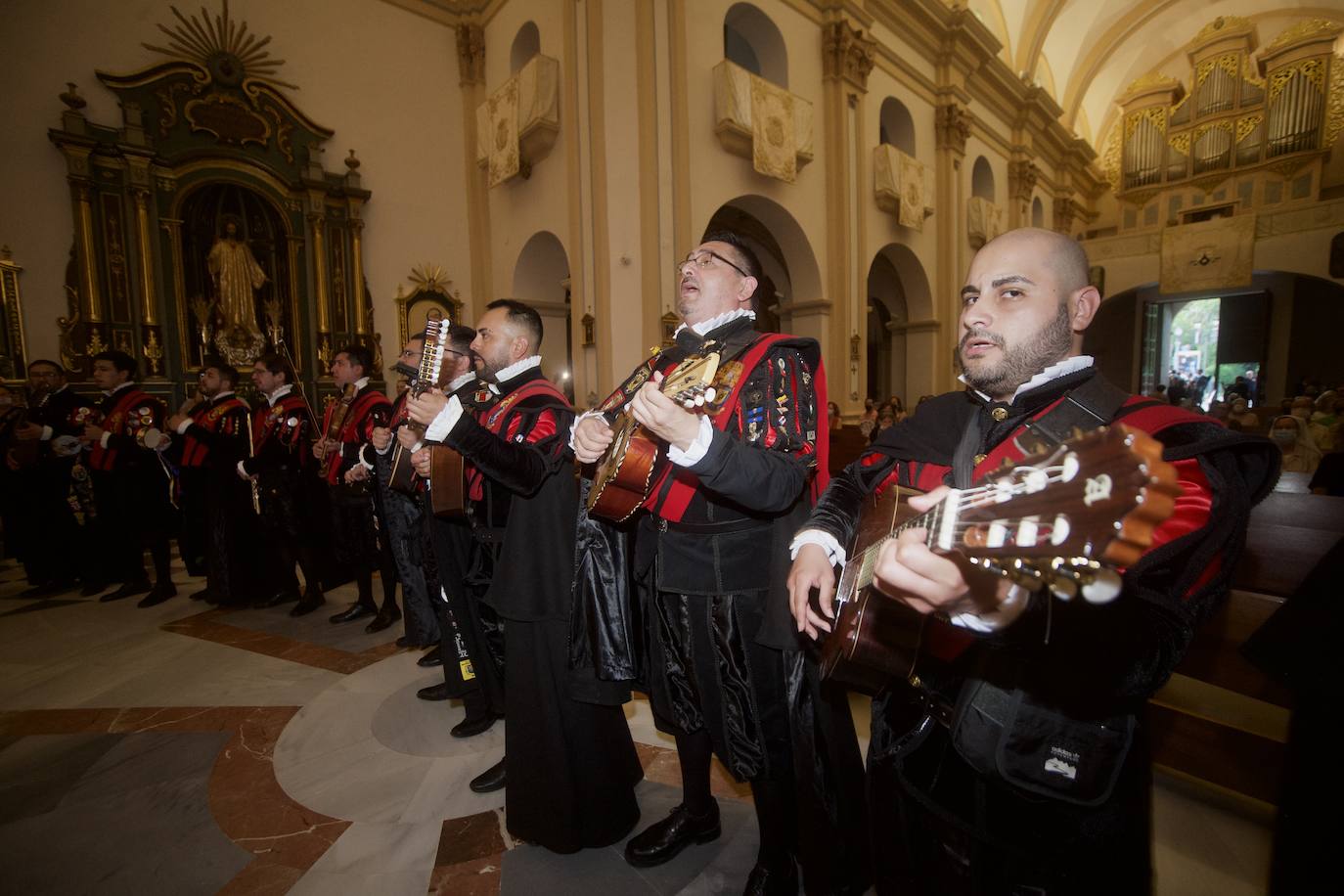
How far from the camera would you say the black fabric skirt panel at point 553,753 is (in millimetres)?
2137

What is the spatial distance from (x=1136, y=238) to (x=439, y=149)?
22.5 metres

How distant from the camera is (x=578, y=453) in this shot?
1.93 meters

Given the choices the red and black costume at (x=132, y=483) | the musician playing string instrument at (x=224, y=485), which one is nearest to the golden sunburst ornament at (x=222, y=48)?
the red and black costume at (x=132, y=483)

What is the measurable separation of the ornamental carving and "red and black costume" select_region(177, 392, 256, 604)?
1056cm

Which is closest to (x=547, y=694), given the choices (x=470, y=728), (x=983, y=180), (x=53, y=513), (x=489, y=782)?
(x=489, y=782)

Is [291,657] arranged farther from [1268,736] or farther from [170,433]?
[1268,736]

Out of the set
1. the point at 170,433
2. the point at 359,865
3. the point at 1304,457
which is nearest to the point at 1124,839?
the point at 359,865

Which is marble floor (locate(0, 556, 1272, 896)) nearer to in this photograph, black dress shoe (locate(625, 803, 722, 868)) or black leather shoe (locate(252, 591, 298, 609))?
black dress shoe (locate(625, 803, 722, 868))

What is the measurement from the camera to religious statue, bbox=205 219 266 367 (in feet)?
27.8

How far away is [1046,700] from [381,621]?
4.56 m

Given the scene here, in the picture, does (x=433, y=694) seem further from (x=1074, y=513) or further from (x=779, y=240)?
(x=779, y=240)

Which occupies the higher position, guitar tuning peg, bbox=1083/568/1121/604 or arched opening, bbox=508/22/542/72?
arched opening, bbox=508/22/542/72

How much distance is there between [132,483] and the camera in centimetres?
514

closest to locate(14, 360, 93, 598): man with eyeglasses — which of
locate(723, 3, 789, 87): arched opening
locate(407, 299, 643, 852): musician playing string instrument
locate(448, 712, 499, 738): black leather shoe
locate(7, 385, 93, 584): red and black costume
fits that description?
locate(7, 385, 93, 584): red and black costume
